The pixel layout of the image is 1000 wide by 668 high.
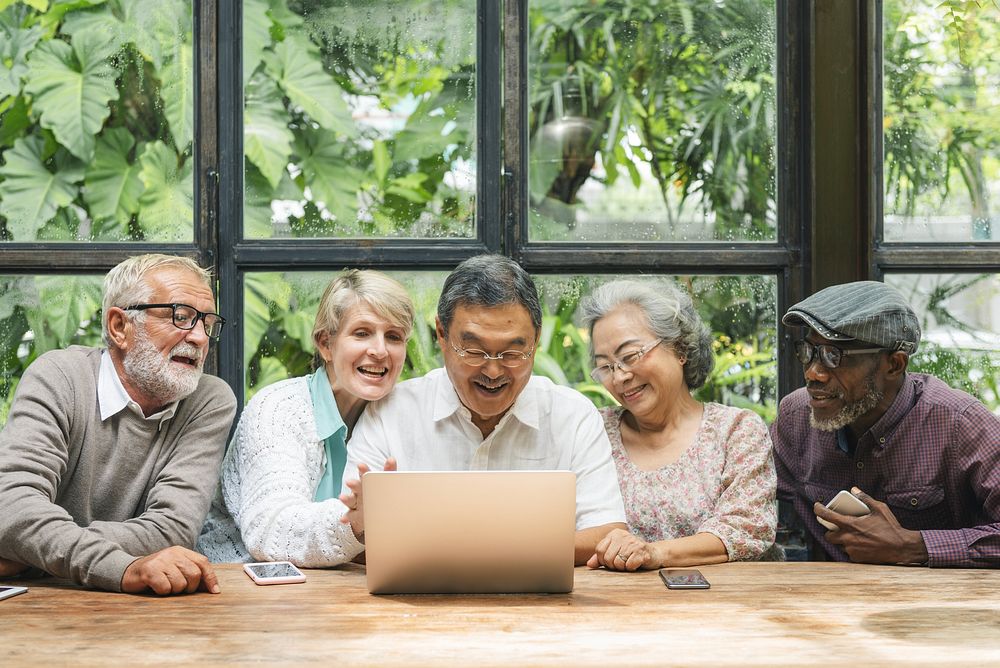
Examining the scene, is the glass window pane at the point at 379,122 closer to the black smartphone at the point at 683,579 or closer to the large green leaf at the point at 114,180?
the large green leaf at the point at 114,180

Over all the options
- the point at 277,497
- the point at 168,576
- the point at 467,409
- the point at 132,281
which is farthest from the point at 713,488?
the point at 132,281

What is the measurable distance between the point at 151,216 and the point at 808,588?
2.46 m

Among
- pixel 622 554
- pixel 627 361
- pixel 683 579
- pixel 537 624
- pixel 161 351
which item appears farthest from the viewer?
pixel 627 361

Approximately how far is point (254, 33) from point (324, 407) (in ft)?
4.62

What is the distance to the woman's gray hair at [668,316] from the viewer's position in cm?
311

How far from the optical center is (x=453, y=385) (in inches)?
116

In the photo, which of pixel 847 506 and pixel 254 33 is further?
pixel 254 33

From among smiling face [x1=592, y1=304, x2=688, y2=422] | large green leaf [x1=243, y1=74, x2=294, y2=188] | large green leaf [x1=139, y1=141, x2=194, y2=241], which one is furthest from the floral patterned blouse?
large green leaf [x1=139, y1=141, x2=194, y2=241]

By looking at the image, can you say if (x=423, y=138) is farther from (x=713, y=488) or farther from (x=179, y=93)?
(x=713, y=488)

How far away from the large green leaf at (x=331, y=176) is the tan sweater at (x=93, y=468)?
35.1 inches

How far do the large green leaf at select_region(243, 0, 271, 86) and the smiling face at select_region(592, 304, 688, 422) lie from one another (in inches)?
60.4

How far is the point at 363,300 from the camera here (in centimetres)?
309

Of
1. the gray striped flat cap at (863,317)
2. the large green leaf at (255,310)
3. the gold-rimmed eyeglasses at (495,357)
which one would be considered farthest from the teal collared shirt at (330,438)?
the gray striped flat cap at (863,317)

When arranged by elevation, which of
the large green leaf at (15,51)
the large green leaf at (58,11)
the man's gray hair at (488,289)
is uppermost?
the large green leaf at (58,11)
